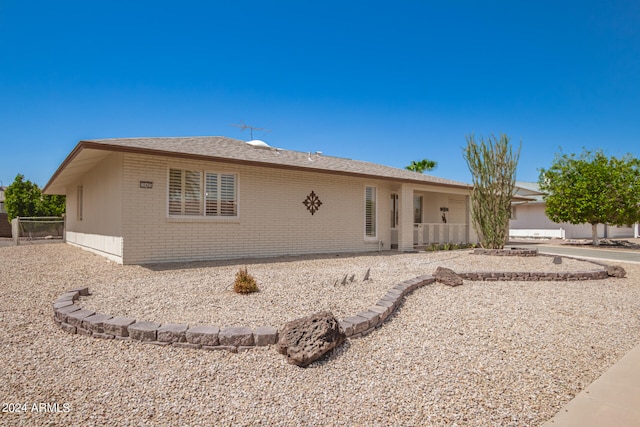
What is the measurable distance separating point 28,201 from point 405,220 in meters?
27.6

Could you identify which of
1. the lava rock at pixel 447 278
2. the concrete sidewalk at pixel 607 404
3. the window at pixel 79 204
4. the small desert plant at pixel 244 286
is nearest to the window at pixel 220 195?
the small desert plant at pixel 244 286

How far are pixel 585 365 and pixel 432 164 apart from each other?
30487 millimetres

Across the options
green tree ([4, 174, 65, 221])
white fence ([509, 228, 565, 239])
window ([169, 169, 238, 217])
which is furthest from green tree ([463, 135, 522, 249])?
green tree ([4, 174, 65, 221])

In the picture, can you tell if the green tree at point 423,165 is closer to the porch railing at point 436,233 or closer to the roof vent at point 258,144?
the porch railing at point 436,233

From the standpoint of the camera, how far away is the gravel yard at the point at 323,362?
2.48m

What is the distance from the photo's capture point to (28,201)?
25.2 metres

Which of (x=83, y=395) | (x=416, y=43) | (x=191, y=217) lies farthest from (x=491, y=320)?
(x=416, y=43)

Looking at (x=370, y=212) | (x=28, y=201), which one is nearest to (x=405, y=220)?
(x=370, y=212)

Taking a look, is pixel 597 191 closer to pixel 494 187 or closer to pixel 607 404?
pixel 494 187

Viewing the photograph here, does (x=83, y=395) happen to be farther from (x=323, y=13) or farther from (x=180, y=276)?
(x=323, y=13)

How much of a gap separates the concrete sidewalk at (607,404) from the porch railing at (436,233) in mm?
11387

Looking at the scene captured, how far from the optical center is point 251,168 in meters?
10.3

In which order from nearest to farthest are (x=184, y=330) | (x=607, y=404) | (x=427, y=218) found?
(x=607, y=404) → (x=184, y=330) → (x=427, y=218)

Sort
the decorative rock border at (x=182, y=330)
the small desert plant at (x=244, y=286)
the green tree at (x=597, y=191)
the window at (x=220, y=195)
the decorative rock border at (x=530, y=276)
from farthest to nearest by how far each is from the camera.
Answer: the green tree at (x=597, y=191), the window at (x=220, y=195), the decorative rock border at (x=530, y=276), the small desert plant at (x=244, y=286), the decorative rock border at (x=182, y=330)
